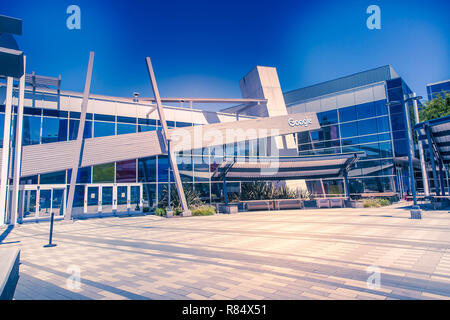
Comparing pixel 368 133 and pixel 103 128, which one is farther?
pixel 368 133

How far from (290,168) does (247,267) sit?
694 inches

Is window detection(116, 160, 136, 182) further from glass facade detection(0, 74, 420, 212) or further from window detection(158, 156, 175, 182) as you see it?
window detection(158, 156, 175, 182)

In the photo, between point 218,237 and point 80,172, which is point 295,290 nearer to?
point 218,237

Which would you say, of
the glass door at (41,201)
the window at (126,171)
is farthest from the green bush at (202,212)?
the glass door at (41,201)

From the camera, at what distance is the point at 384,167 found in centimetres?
2855

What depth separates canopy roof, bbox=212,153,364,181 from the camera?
20.8 meters

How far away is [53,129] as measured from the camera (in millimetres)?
18297

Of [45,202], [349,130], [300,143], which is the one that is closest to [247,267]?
[45,202]

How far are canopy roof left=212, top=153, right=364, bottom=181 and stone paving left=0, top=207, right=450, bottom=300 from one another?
11.9 meters

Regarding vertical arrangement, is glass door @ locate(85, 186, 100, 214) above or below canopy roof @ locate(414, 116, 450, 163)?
below

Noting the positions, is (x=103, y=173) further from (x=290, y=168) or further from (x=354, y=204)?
(x=354, y=204)

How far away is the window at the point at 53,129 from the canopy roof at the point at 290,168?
38.2ft

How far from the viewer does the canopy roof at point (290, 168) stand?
20797mm

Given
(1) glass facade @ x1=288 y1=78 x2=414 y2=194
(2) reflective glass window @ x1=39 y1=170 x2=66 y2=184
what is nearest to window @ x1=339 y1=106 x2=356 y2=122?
(1) glass facade @ x1=288 y1=78 x2=414 y2=194
